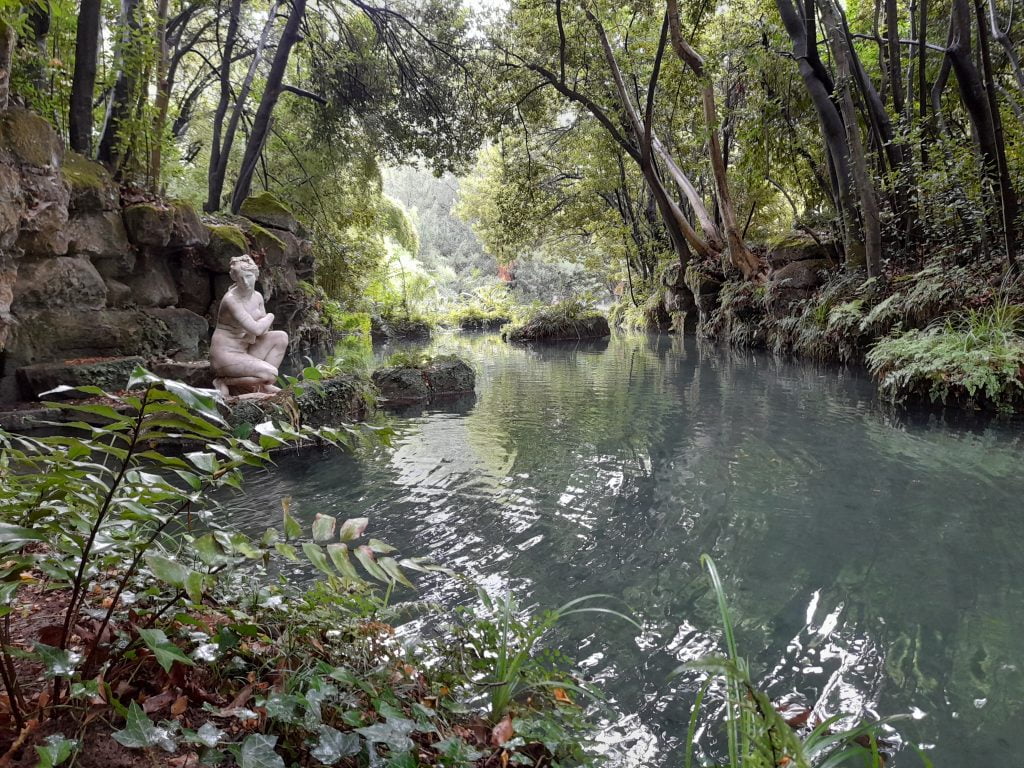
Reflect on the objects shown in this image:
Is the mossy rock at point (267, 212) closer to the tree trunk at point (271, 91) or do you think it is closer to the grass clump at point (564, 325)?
the tree trunk at point (271, 91)

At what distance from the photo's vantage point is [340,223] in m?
17.8

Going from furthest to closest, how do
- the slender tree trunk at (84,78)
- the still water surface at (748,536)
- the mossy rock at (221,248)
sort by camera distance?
the mossy rock at (221,248) → the slender tree trunk at (84,78) → the still water surface at (748,536)

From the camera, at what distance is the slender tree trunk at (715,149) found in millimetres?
11327

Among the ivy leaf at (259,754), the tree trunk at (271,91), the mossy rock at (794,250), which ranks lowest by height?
the ivy leaf at (259,754)

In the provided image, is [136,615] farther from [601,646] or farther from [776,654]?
[776,654]

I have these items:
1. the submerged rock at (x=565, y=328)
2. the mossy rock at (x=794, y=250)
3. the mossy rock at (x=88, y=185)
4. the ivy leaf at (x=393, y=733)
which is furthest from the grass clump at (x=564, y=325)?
the ivy leaf at (x=393, y=733)

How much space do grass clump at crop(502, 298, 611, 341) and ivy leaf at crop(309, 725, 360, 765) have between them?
64.2ft

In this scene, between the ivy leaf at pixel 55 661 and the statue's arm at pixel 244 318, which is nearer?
the ivy leaf at pixel 55 661

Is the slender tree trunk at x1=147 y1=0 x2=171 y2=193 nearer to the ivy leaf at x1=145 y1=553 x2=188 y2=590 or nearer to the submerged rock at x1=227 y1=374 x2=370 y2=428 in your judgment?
the submerged rock at x1=227 y1=374 x2=370 y2=428

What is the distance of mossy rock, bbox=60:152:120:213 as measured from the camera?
8.03m

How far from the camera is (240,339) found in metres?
6.50

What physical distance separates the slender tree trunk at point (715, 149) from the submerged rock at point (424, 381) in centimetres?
696

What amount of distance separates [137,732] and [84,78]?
10107 millimetres

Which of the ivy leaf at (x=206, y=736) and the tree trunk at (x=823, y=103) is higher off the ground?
the tree trunk at (x=823, y=103)
